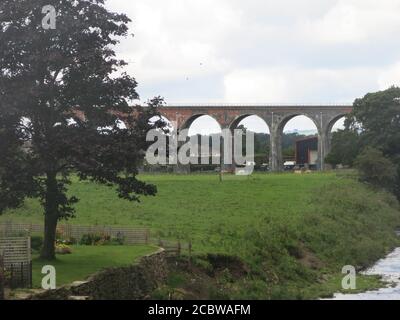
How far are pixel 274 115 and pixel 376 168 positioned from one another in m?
38.0

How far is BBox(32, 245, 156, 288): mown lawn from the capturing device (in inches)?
861


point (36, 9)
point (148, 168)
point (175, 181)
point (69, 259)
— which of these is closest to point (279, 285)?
point (69, 259)

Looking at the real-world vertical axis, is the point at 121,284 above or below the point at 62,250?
below

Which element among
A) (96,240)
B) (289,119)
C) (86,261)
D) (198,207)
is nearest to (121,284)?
(86,261)

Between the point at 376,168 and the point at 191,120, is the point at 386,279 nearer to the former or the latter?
the point at 376,168

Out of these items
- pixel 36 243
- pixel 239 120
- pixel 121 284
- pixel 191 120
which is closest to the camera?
pixel 121 284

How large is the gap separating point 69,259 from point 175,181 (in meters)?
39.8

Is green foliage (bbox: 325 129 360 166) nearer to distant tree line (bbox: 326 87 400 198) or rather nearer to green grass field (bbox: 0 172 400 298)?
distant tree line (bbox: 326 87 400 198)

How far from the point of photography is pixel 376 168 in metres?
63.1

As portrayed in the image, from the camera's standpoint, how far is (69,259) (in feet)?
84.4

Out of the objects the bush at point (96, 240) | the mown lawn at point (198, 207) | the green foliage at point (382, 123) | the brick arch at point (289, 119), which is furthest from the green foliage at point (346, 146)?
the bush at point (96, 240)

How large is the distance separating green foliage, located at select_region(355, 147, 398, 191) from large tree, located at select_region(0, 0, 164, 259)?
40.4m

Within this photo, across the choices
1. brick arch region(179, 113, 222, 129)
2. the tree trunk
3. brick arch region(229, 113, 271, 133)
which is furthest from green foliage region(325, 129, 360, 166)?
the tree trunk
